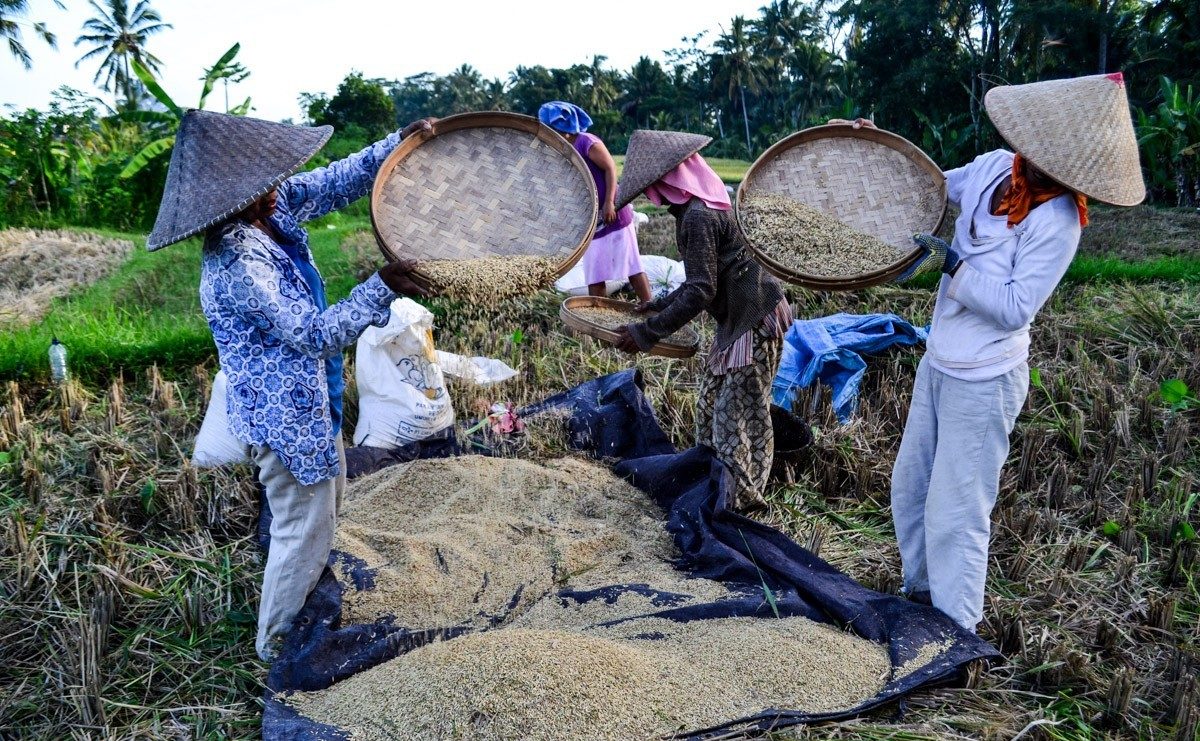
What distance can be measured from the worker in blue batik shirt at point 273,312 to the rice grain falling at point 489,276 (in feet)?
0.40

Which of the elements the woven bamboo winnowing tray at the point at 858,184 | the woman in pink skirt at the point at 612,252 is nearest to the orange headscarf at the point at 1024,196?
the woven bamboo winnowing tray at the point at 858,184

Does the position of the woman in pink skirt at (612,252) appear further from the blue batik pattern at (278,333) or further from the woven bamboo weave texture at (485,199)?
the blue batik pattern at (278,333)

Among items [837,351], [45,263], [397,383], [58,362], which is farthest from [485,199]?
[45,263]

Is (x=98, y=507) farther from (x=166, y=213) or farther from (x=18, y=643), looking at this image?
(x=166, y=213)

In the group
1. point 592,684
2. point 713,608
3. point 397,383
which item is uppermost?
point 397,383

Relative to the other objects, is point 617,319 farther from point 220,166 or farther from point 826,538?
point 220,166

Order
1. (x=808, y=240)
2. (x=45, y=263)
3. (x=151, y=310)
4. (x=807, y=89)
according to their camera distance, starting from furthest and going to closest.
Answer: (x=807, y=89)
(x=45, y=263)
(x=151, y=310)
(x=808, y=240)

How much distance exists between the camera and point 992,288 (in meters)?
2.37

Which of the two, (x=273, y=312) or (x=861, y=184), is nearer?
(x=273, y=312)

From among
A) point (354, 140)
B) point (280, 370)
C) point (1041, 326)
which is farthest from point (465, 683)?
point (354, 140)

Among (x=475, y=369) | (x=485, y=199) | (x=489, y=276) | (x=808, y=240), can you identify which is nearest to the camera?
(x=489, y=276)

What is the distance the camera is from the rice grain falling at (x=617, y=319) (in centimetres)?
337

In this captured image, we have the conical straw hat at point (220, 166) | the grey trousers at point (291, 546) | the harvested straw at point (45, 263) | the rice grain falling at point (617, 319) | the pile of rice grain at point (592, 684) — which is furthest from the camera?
the harvested straw at point (45, 263)

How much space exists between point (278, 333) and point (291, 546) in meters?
0.65
